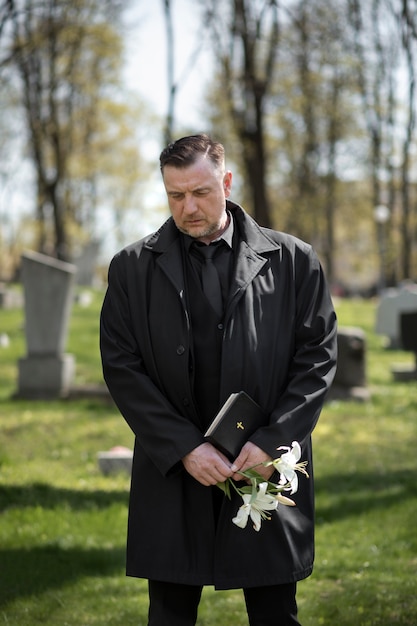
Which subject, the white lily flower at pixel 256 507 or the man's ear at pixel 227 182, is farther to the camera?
the man's ear at pixel 227 182

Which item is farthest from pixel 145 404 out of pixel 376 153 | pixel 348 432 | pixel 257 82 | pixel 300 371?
pixel 376 153

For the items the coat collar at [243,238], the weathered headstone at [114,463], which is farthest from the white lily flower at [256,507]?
the weathered headstone at [114,463]

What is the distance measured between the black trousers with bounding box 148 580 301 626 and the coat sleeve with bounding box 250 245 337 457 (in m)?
0.53

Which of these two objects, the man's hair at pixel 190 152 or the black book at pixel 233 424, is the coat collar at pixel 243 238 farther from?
the black book at pixel 233 424

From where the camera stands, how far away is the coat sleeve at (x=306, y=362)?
342 centimetres

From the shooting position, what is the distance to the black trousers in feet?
11.5

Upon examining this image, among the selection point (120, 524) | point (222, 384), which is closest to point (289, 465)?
point (222, 384)

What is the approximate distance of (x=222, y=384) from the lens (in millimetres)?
3480

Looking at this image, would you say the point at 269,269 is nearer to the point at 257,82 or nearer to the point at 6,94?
the point at 257,82

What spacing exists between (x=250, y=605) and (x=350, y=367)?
9779 millimetres

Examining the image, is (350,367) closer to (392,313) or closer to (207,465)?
(392,313)

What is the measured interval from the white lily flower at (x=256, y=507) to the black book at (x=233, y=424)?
173 millimetres

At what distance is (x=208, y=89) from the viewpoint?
3484 cm

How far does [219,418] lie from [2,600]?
247 centimetres
